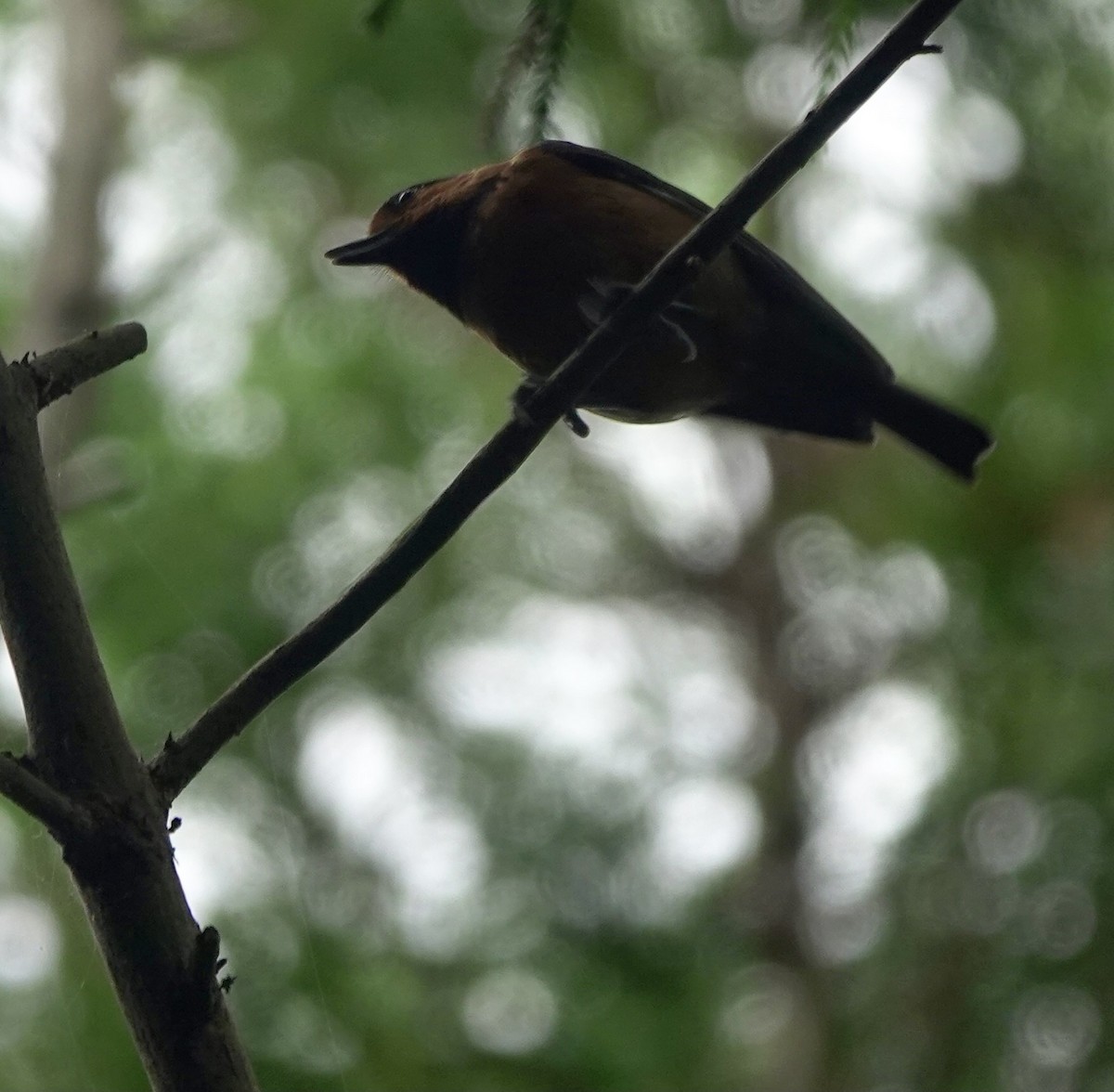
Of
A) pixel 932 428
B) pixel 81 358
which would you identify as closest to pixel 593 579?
pixel 932 428

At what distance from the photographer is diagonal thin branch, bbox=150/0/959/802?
1435 millimetres

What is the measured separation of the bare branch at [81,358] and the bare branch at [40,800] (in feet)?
1.38

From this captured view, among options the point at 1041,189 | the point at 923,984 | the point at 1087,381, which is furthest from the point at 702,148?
the point at 923,984

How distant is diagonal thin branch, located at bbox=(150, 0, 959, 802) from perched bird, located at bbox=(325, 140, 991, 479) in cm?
62

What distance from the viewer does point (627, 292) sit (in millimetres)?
2320

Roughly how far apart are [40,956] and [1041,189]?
3191 mm

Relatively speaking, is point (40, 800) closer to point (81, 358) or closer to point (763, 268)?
point (81, 358)

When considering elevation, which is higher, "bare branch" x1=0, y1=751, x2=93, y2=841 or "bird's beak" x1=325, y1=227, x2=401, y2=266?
"bird's beak" x1=325, y1=227, x2=401, y2=266

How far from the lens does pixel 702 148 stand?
171 inches

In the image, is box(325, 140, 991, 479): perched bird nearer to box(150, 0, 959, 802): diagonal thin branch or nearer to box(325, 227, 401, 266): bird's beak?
box(325, 227, 401, 266): bird's beak

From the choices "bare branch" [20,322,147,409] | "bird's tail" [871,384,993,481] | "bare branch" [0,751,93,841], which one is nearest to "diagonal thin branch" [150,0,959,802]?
"bare branch" [0,751,93,841]

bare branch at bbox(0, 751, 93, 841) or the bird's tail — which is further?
the bird's tail

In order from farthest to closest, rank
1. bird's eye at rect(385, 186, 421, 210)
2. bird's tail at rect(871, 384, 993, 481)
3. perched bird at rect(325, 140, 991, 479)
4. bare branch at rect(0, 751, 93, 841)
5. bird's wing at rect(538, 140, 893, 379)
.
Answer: bird's tail at rect(871, 384, 993, 481), bird's eye at rect(385, 186, 421, 210), bird's wing at rect(538, 140, 893, 379), perched bird at rect(325, 140, 991, 479), bare branch at rect(0, 751, 93, 841)

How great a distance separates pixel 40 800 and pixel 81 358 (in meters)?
0.54
